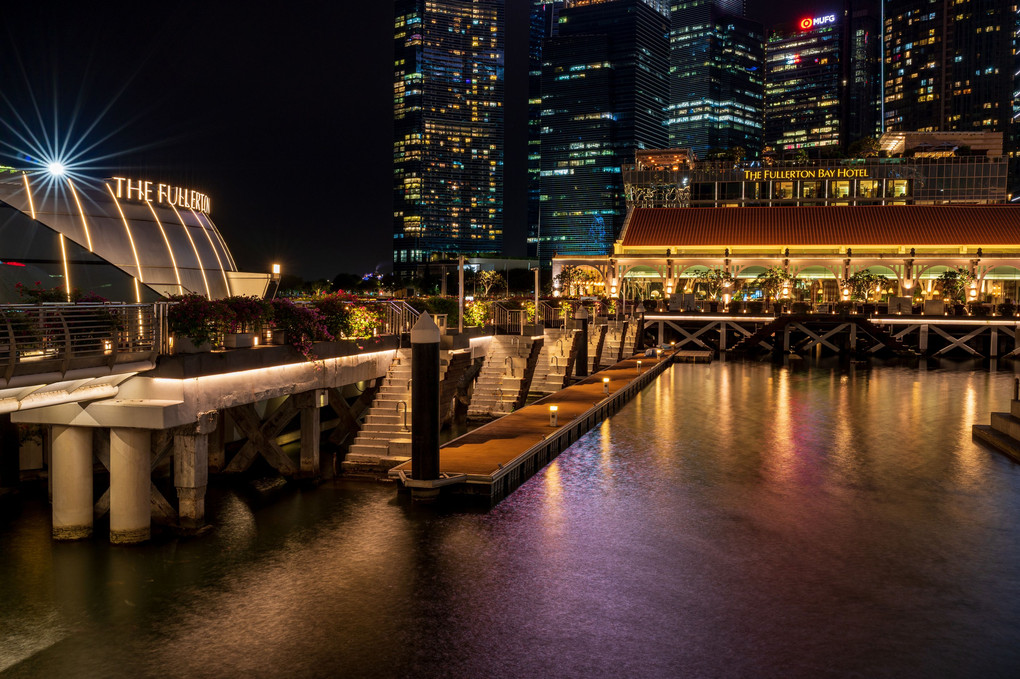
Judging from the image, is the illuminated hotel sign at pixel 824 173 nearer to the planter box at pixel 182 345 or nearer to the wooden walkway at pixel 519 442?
the wooden walkway at pixel 519 442

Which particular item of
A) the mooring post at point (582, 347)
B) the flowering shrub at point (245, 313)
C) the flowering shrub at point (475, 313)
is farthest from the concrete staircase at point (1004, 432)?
the flowering shrub at point (245, 313)

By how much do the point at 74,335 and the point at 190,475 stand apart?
10.8ft

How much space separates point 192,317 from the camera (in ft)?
47.5

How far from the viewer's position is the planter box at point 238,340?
15.9 metres

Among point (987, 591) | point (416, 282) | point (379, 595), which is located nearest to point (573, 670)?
point (379, 595)

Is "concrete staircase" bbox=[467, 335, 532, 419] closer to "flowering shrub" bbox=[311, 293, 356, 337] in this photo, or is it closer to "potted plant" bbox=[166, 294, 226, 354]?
"flowering shrub" bbox=[311, 293, 356, 337]

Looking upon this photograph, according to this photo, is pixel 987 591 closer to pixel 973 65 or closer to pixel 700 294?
pixel 700 294

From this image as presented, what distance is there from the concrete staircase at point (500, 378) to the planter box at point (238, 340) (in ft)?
40.7

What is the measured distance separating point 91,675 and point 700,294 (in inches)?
2713

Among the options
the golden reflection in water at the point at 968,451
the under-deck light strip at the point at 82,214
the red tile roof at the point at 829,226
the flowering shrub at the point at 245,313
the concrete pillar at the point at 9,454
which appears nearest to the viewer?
the flowering shrub at the point at 245,313

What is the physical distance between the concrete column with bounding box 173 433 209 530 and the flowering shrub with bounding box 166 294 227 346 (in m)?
1.74

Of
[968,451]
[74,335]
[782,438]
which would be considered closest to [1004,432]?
[968,451]

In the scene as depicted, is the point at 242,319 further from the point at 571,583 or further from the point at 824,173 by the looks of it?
the point at 824,173

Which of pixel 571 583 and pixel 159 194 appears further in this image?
pixel 159 194
